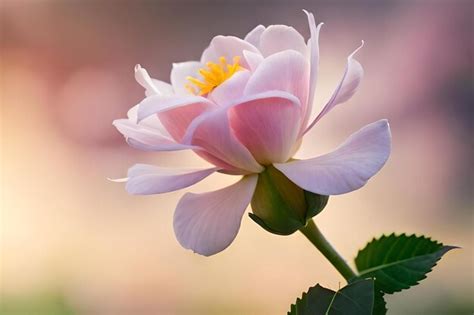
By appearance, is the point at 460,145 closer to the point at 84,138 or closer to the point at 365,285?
the point at 84,138

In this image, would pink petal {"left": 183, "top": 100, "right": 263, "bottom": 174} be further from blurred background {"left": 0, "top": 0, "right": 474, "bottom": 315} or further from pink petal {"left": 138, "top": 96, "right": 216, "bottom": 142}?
blurred background {"left": 0, "top": 0, "right": 474, "bottom": 315}

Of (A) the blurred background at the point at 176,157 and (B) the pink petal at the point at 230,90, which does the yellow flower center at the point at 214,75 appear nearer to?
(B) the pink petal at the point at 230,90

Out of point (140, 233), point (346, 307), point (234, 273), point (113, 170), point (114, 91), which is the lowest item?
point (346, 307)

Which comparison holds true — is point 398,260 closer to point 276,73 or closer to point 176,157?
point 276,73

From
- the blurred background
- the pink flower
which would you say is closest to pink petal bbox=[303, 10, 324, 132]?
the pink flower

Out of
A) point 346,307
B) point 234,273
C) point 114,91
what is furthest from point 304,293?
point 114,91

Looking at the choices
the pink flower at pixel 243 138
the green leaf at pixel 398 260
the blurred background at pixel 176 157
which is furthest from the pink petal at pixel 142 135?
the blurred background at pixel 176 157
